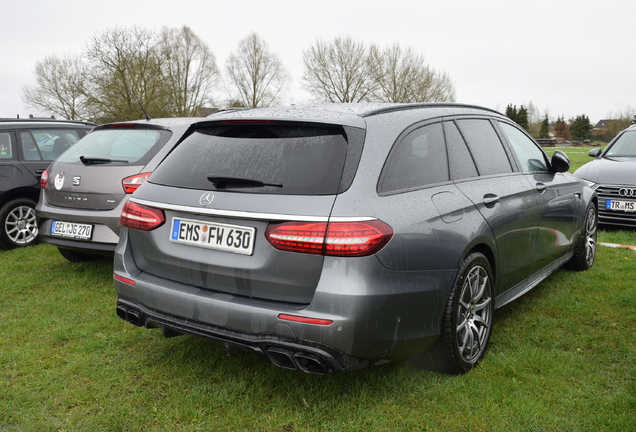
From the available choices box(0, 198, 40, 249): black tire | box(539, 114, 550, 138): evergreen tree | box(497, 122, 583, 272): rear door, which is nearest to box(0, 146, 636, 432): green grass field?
box(497, 122, 583, 272): rear door

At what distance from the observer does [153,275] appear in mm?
3119

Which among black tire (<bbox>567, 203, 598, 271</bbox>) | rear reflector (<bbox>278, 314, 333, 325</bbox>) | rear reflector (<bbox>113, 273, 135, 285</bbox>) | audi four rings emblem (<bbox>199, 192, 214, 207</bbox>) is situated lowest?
black tire (<bbox>567, 203, 598, 271</bbox>)

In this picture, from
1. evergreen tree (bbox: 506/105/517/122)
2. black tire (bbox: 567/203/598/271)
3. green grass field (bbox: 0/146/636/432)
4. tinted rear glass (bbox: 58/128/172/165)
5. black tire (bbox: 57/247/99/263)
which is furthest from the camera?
evergreen tree (bbox: 506/105/517/122)

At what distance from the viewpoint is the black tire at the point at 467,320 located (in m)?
3.08

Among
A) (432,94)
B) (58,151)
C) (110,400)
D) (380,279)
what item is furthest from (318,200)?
(432,94)

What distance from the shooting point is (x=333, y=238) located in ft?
8.32

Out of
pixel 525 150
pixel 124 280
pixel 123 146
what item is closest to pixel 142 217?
pixel 124 280

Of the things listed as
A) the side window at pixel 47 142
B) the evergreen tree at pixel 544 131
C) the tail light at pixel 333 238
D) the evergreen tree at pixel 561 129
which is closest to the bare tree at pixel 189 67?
the side window at pixel 47 142

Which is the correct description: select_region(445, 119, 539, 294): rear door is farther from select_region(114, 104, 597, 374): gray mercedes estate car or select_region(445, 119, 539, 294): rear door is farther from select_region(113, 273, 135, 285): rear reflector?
select_region(113, 273, 135, 285): rear reflector

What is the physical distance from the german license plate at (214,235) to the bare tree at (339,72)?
164 feet

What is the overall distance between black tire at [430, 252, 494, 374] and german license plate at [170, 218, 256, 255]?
3.87 ft

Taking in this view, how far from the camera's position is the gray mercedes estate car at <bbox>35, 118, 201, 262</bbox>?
16.5 feet

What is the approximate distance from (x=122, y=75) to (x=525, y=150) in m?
34.3

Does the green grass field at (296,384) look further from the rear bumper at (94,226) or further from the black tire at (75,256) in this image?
the black tire at (75,256)
